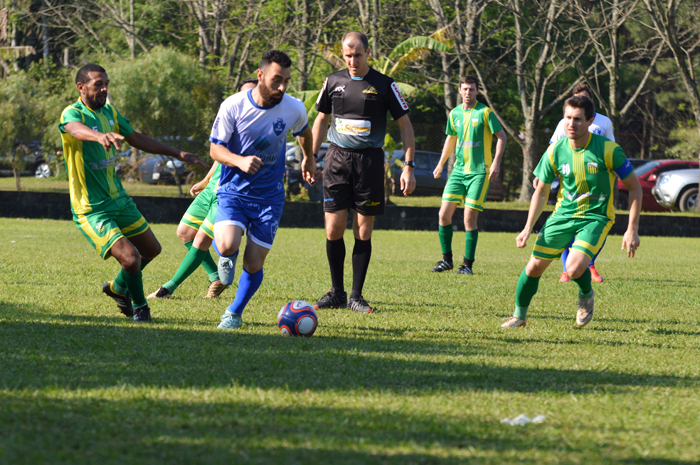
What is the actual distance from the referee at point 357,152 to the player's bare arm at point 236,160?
1539 mm

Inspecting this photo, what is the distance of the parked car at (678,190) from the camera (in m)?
21.3

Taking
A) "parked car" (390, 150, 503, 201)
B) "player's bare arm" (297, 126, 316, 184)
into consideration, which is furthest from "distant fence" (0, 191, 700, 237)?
"player's bare arm" (297, 126, 316, 184)

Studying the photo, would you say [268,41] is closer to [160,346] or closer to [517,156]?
[517,156]

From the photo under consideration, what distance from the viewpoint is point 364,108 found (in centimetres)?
680

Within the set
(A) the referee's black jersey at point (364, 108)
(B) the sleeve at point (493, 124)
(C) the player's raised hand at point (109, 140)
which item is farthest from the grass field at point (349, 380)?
(B) the sleeve at point (493, 124)

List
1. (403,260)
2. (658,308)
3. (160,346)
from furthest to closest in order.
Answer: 1. (403,260)
2. (658,308)
3. (160,346)

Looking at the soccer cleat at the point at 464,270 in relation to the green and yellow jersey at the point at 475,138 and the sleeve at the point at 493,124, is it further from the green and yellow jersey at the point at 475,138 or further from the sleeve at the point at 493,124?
the sleeve at the point at 493,124

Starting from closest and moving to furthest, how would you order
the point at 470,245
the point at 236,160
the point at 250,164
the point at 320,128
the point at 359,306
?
the point at 250,164 → the point at 236,160 → the point at 359,306 → the point at 320,128 → the point at 470,245

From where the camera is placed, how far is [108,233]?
19.0ft

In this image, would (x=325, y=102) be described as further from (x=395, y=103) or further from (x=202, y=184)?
(x=202, y=184)

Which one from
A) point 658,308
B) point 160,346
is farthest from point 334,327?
point 658,308

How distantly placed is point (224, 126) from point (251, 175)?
40 centimetres

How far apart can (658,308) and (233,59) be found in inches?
889

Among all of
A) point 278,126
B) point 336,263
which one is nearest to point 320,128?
point 336,263
